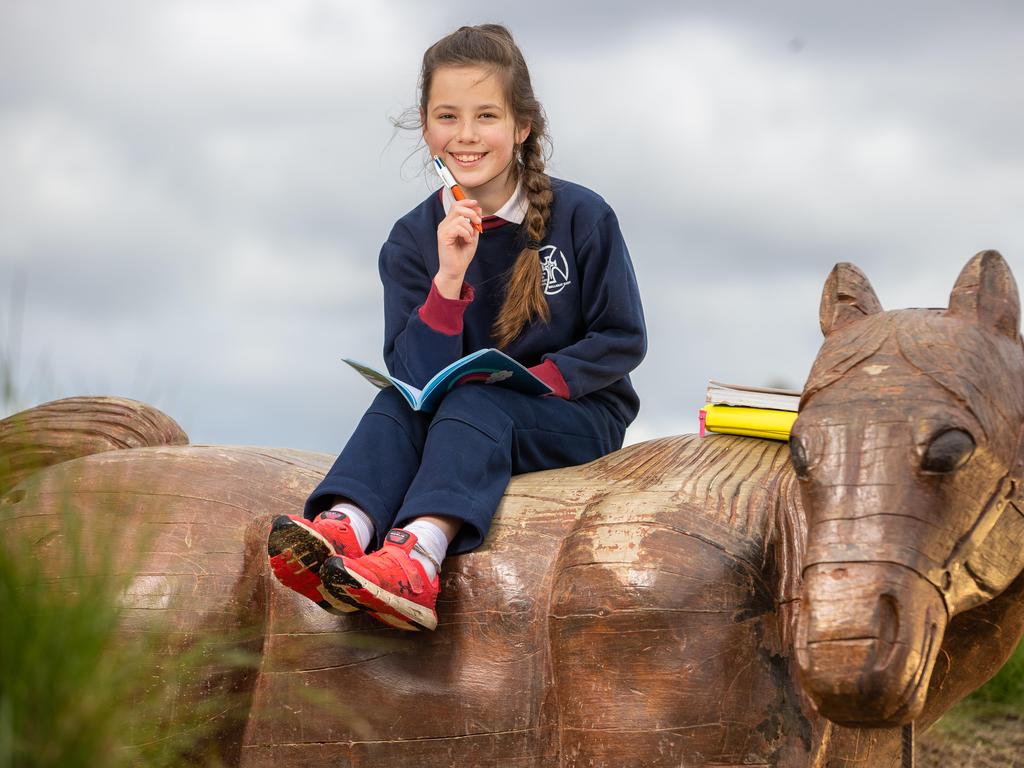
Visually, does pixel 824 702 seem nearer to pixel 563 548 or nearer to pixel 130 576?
pixel 563 548

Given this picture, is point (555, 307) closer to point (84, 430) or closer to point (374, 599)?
point (374, 599)

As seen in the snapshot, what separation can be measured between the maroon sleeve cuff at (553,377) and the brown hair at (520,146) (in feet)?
0.62

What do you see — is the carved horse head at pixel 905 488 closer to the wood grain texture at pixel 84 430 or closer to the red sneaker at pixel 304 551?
the red sneaker at pixel 304 551

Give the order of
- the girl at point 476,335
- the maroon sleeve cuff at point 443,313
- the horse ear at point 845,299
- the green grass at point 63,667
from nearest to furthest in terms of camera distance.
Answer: the green grass at point 63,667 → the horse ear at point 845,299 → the girl at point 476,335 → the maroon sleeve cuff at point 443,313

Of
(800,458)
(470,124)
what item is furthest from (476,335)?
(800,458)

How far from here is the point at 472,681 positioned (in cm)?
340

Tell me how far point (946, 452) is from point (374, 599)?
137cm

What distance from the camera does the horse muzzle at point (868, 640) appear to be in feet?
8.68

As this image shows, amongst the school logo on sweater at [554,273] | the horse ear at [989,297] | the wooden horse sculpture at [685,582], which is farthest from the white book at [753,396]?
the horse ear at [989,297]

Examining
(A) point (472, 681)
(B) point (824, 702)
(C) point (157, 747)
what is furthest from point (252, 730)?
(B) point (824, 702)

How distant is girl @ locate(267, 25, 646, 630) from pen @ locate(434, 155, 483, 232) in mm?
40

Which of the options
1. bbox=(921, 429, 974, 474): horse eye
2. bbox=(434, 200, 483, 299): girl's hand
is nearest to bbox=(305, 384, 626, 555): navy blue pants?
bbox=(434, 200, 483, 299): girl's hand

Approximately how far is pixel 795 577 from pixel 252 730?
156 centimetres

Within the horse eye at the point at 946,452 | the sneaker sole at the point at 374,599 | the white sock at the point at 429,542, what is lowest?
the sneaker sole at the point at 374,599
